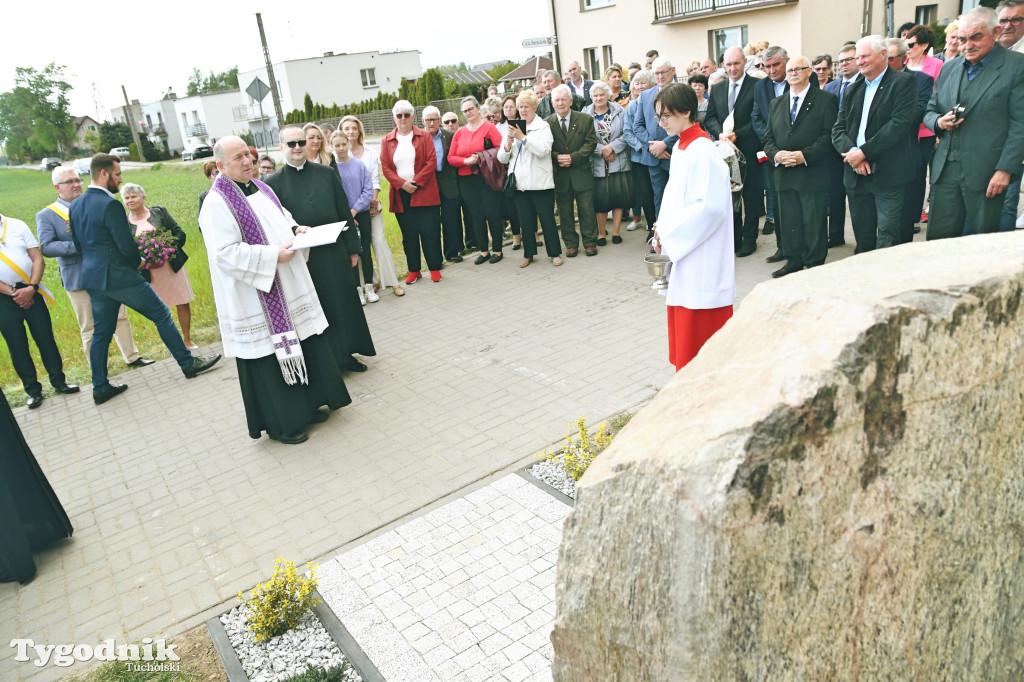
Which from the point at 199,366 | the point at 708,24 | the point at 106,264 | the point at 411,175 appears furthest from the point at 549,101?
the point at 708,24

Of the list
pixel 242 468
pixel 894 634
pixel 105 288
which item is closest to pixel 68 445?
pixel 105 288

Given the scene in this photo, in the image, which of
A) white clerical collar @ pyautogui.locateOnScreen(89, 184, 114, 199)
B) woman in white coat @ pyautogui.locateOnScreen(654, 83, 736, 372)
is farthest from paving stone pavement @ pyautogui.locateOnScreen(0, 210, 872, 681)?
white clerical collar @ pyautogui.locateOnScreen(89, 184, 114, 199)

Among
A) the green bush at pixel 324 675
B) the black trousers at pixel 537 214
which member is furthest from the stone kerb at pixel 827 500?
the black trousers at pixel 537 214

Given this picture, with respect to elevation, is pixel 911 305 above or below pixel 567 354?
above

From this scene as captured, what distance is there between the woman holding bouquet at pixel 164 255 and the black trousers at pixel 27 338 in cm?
117

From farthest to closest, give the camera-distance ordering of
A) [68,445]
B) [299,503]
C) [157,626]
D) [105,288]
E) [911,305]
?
[105,288]
[68,445]
[299,503]
[157,626]
[911,305]

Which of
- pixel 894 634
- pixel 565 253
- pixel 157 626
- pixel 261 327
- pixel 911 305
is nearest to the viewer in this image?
pixel 911 305

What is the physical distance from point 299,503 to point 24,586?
1.66m

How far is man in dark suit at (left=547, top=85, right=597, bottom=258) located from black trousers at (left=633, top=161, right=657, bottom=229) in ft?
2.36

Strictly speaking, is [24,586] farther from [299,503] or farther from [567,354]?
[567,354]

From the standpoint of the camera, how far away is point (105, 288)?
7215 mm

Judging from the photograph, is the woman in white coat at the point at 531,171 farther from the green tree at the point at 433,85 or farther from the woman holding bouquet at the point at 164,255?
the green tree at the point at 433,85

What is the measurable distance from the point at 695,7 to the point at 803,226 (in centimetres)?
2533

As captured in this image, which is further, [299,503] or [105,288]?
[105,288]
